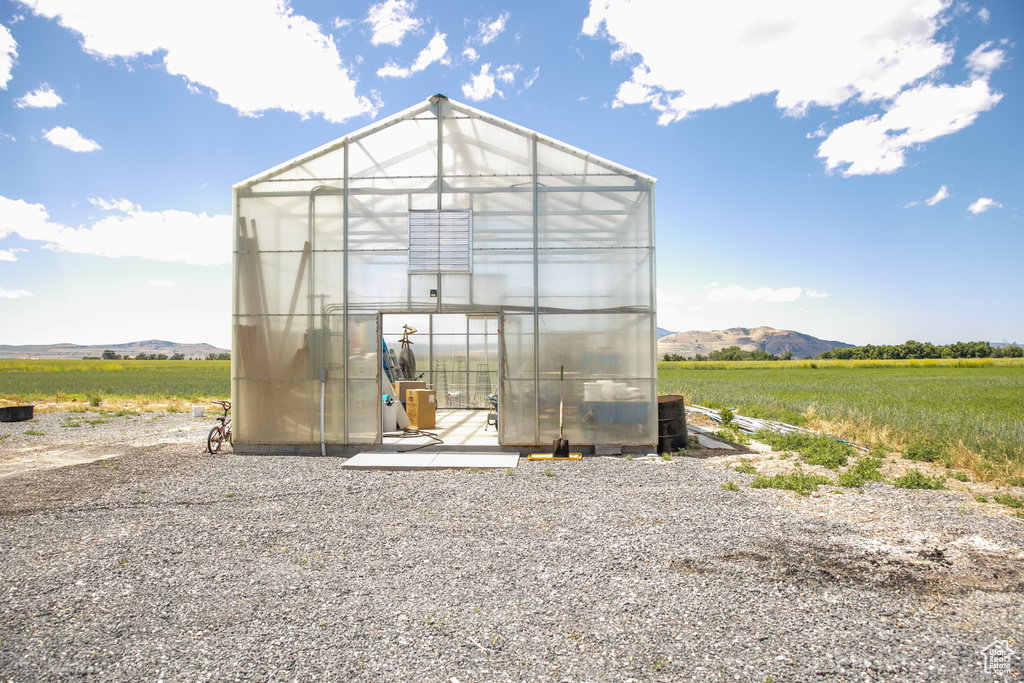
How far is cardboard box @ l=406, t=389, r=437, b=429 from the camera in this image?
13.5 m

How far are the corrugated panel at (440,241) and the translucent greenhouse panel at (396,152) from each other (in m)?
1.02

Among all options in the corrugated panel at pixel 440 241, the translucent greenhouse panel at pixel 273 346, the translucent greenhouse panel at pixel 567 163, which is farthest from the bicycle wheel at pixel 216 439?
A: the translucent greenhouse panel at pixel 567 163

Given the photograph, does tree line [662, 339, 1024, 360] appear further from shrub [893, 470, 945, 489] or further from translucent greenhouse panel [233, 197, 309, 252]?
translucent greenhouse panel [233, 197, 309, 252]

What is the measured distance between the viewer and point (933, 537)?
18.9ft

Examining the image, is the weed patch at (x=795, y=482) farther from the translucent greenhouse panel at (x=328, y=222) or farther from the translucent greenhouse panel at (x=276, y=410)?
the translucent greenhouse panel at (x=328, y=222)

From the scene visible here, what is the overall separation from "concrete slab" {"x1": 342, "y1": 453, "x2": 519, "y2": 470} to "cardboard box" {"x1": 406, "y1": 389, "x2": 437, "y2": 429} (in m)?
3.13

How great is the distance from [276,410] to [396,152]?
5.78 meters

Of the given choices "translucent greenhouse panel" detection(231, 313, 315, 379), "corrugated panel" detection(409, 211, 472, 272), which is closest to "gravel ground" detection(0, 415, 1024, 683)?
"translucent greenhouse panel" detection(231, 313, 315, 379)

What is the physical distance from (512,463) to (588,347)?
2674 mm

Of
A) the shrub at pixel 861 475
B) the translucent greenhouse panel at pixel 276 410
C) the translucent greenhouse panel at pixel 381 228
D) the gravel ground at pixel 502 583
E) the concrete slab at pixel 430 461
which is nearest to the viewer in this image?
the gravel ground at pixel 502 583

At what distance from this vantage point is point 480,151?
36.3 ft

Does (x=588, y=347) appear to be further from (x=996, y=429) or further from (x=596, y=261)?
(x=996, y=429)

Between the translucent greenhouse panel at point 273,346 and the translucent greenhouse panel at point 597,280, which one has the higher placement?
the translucent greenhouse panel at point 597,280

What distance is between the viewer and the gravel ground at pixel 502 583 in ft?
11.5
